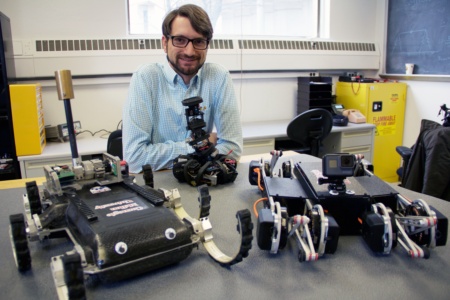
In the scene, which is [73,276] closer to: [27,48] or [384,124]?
[27,48]

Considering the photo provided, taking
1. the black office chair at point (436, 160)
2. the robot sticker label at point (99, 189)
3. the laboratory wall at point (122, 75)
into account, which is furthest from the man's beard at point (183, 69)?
the black office chair at point (436, 160)

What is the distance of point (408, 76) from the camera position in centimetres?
337

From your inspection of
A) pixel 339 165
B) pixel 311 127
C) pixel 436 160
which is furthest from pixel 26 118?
pixel 436 160

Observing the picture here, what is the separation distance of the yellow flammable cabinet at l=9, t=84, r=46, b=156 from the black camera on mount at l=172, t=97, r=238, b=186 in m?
1.31

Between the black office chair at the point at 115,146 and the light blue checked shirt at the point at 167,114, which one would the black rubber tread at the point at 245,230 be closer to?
the light blue checked shirt at the point at 167,114

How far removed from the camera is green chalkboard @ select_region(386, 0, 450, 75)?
3.02 m

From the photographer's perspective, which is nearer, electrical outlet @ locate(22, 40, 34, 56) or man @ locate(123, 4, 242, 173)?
man @ locate(123, 4, 242, 173)

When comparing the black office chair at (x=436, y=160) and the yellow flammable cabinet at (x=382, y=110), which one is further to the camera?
the yellow flammable cabinet at (x=382, y=110)

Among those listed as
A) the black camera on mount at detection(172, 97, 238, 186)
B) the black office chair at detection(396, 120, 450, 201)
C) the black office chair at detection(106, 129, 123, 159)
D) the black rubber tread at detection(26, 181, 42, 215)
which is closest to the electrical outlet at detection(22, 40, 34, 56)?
the black office chair at detection(106, 129, 123, 159)

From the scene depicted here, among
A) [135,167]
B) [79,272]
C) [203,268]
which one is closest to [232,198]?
[203,268]

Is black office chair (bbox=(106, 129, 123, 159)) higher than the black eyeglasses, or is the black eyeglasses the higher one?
the black eyeglasses

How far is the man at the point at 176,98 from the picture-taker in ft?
5.10

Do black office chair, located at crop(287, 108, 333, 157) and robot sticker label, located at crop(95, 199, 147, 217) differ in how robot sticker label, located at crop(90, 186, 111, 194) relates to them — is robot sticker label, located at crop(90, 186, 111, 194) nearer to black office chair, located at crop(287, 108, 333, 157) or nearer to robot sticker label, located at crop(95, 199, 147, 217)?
robot sticker label, located at crop(95, 199, 147, 217)

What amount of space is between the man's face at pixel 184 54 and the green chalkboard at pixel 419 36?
2423 millimetres
